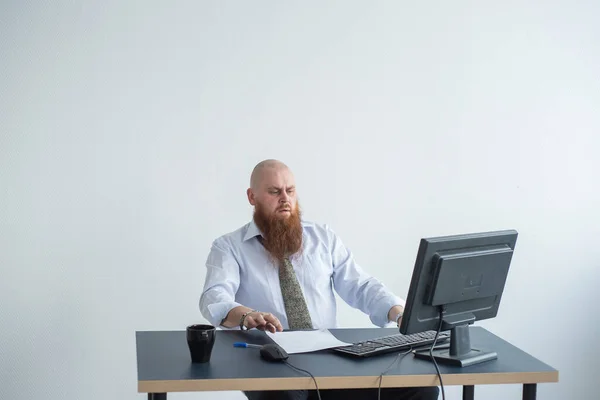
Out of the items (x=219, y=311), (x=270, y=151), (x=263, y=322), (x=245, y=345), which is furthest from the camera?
(x=270, y=151)

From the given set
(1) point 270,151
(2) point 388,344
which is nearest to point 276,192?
(1) point 270,151

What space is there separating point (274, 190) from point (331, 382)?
1339 mm

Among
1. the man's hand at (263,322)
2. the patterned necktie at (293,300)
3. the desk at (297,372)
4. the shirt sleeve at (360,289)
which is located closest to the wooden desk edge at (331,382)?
the desk at (297,372)

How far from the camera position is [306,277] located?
3037 mm

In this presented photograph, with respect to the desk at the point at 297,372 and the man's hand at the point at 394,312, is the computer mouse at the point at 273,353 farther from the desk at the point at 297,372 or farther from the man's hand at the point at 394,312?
the man's hand at the point at 394,312

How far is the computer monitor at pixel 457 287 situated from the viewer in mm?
2008


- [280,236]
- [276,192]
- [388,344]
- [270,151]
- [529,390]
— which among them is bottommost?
[529,390]

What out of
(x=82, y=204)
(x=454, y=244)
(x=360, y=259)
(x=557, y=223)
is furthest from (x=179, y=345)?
(x=557, y=223)

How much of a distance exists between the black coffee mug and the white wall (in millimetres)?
1623

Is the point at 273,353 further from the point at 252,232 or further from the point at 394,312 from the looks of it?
the point at 252,232

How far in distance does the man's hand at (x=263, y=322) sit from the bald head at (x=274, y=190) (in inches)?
29.6

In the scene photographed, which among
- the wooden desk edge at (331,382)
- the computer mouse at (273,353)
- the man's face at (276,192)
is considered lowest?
the wooden desk edge at (331,382)

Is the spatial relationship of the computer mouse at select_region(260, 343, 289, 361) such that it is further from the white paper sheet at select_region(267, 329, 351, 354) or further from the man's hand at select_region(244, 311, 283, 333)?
the man's hand at select_region(244, 311, 283, 333)

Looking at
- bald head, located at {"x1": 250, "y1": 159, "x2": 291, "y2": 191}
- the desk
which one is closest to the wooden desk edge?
the desk
